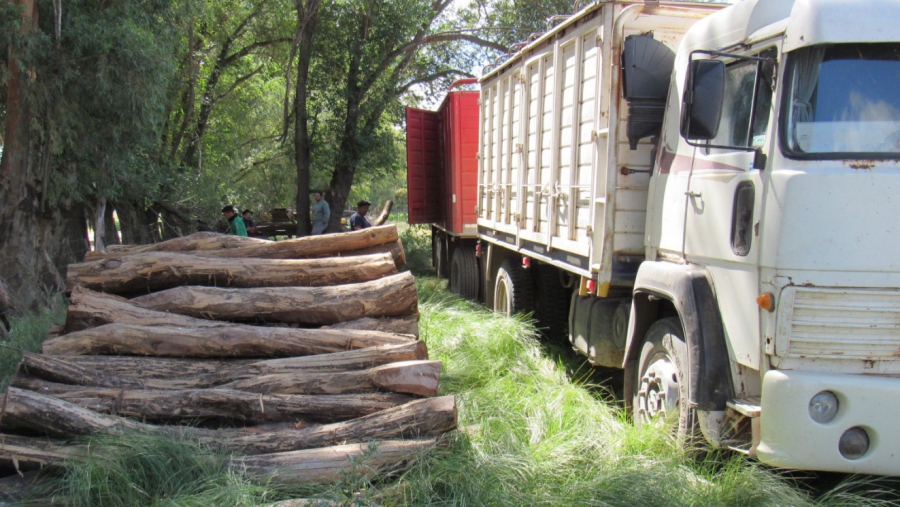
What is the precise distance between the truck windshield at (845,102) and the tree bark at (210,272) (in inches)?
127

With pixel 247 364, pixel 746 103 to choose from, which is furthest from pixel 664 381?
pixel 247 364

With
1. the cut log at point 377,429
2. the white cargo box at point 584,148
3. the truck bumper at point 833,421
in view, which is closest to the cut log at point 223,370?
the cut log at point 377,429

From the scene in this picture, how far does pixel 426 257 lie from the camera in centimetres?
1717

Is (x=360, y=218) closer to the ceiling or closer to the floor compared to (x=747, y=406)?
closer to the ceiling

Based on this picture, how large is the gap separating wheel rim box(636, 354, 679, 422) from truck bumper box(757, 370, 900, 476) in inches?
32.1

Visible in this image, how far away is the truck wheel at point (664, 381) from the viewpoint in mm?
4051

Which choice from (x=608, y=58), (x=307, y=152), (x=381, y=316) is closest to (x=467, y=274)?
(x=381, y=316)

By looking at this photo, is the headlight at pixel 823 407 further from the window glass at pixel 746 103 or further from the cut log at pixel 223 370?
the cut log at pixel 223 370

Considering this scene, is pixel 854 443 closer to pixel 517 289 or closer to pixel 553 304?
pixel 553 304

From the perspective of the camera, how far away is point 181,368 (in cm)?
470

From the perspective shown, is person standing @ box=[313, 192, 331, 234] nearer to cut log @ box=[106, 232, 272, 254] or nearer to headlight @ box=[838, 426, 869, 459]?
cut log @ box=[106, 232, 272, 254]

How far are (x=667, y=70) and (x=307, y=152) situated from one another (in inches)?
509

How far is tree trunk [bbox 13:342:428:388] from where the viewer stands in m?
4.47

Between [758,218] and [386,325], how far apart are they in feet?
9.07
